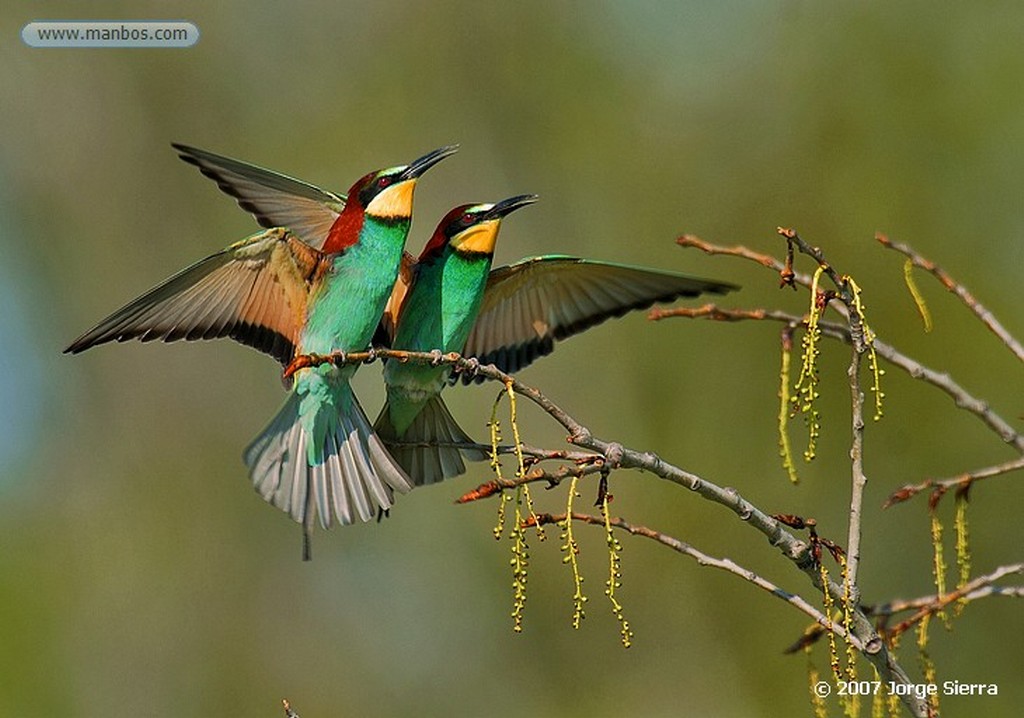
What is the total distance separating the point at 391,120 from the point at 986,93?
223cm

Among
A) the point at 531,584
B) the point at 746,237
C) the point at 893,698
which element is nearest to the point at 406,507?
the point at 531,584

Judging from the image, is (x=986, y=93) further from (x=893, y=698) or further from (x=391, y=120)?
(x=893, y=698)

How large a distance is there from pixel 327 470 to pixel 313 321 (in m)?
0.27

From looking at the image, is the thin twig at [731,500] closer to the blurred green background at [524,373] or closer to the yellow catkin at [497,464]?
the yellow catkin at [497,464]

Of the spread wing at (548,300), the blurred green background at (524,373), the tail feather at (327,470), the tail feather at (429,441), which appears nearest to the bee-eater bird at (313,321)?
the tail feather at (327,470)

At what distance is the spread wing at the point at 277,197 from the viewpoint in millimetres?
2574

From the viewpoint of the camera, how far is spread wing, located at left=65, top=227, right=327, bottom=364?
91.6 inches

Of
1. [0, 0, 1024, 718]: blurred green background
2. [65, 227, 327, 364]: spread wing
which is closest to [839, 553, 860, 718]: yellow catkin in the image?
[65, 227, 327, 364]: spread wing

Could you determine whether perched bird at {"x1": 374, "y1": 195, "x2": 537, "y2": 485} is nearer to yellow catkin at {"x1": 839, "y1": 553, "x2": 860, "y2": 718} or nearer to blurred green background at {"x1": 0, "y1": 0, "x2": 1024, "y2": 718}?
yellow catkin at {"x1": 839, "y1": 553, "x2": 860, "y2": 718}

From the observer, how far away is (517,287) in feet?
9.14

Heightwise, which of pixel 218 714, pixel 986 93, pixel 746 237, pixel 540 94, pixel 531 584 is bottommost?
pixel 218 714

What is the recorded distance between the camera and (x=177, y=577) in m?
Answer: 5.21

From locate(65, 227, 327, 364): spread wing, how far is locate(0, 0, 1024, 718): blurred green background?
6.33 feet

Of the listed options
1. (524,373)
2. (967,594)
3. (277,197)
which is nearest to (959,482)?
(967,594)
